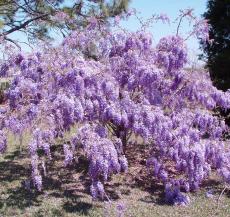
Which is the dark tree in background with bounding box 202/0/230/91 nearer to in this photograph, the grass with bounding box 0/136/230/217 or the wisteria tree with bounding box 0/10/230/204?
the wisteria tree with bounding box 0/10/230/204

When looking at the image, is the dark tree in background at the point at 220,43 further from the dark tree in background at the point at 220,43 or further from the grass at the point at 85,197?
the grass at the point at 85,197

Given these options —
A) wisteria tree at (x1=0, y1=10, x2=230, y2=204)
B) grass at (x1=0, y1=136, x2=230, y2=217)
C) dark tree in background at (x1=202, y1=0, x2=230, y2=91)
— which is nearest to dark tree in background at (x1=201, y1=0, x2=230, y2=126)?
dark tree in background at (x1=202, y1=0, x2=230, y2=91)

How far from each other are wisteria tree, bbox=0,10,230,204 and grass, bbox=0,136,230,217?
255 mm

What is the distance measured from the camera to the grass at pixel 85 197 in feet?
24.2

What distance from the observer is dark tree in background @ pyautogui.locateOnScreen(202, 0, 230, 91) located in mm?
14359

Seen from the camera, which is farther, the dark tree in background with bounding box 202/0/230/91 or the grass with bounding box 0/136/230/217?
the dark tree in background with bounding box 202/0/230/91

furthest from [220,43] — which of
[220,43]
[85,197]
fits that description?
[85,197]

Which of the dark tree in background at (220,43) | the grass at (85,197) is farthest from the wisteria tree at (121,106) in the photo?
the dark tree in background at (220,43)

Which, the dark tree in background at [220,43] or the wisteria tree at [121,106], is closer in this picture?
the wisteria tree at [121,106]

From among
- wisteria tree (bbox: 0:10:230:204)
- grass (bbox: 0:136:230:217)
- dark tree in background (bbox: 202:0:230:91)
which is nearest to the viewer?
grass (bbox: 0:136:230:217)

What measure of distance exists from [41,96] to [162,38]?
276 cm

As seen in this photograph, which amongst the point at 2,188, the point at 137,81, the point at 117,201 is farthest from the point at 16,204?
the point at 137,81

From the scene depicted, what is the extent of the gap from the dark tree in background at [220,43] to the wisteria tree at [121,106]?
5.14 m

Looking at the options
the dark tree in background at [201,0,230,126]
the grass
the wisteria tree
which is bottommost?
the grass
